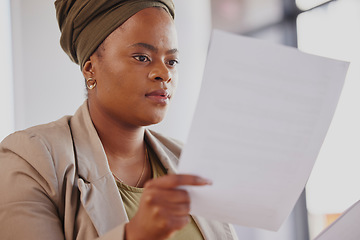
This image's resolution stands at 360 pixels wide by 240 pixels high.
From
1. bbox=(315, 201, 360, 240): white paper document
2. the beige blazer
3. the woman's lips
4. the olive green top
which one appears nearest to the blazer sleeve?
the beige blazer

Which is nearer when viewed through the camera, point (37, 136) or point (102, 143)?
point (37, 136)

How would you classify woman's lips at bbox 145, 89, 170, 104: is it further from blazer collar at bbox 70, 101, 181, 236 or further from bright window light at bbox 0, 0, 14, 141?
bright window light at bbox 0, 0, 14, 141

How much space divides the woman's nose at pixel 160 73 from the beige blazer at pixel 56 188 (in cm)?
24

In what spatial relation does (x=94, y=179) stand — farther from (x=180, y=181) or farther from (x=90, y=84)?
(x=180, y=181)

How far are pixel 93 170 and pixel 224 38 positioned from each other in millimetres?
627

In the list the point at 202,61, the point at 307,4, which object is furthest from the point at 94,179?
the point at 202,61

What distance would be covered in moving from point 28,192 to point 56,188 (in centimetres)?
7

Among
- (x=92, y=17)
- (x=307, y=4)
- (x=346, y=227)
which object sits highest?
(x=307, y=4)

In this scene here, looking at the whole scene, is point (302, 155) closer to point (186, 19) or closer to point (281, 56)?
point (281, 56)

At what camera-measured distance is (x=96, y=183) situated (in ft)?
3.96

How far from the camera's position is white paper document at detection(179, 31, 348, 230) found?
0.76m

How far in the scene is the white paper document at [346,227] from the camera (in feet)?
3.23

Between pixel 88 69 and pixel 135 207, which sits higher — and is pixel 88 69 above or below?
above

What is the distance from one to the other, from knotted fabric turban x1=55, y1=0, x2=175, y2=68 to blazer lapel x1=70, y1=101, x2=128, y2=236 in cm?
25
